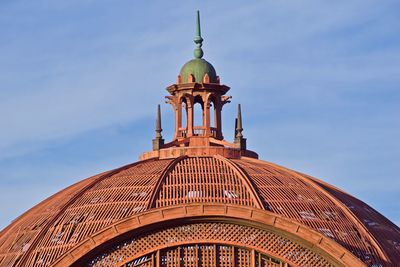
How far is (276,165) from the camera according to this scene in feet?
224

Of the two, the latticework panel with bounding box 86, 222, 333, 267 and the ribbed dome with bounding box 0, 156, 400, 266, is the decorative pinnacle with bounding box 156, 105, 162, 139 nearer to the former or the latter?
the ribbed dome with bounding box 0, 156, 400, 266

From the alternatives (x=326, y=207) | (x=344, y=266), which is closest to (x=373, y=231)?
(x=326, y=207)

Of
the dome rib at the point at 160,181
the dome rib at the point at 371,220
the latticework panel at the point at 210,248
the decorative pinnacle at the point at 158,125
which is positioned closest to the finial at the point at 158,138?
the decorative pinnacle at the point at 158,125

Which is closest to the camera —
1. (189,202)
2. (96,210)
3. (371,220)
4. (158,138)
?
(189,202)

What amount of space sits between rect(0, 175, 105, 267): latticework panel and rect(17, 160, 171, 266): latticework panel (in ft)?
2.42

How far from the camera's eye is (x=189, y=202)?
61531 millimetres

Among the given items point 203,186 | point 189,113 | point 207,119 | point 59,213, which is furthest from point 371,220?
point 59,213

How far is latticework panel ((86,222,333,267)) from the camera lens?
5969cm

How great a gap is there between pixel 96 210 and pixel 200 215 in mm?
5924

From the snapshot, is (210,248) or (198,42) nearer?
(210,248)

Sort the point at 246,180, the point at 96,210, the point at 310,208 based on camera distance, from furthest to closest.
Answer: the point at 246,180 → the point at 310,208 → the point at 96,210

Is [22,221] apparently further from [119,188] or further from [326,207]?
[326,207]

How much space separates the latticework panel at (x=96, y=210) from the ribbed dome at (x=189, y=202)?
4 centimetres

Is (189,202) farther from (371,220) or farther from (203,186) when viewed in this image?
(371,220)
